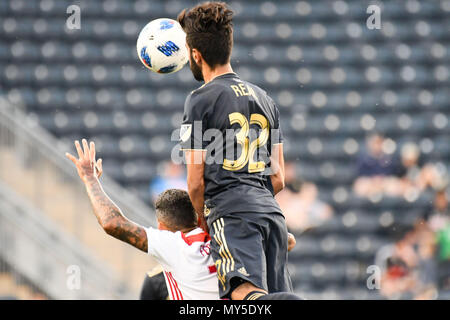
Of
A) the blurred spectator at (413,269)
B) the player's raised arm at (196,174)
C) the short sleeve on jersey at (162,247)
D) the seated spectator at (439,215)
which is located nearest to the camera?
the short sleeve on jersey at (162,247)

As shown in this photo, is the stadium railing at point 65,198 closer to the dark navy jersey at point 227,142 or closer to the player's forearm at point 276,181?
the player's forearm at point 276,181

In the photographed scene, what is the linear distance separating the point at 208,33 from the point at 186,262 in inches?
43.2

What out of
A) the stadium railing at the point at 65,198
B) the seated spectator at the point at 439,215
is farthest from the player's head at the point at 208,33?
the seated spectator at the point at 439,215

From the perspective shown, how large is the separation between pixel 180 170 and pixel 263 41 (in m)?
3.48

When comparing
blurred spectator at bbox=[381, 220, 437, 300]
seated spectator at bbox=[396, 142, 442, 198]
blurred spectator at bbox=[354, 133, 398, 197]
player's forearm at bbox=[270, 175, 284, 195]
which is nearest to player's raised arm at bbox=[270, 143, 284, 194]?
player's forearm at bbox=[270, 175, 284, 195]

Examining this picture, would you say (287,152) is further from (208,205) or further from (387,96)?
(208,205)

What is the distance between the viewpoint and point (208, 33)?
3871 millimetres

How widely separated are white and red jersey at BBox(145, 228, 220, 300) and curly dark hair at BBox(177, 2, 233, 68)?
869 millimetres

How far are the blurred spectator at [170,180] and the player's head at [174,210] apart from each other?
218 inches

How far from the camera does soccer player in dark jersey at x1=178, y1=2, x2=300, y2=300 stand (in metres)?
3.73

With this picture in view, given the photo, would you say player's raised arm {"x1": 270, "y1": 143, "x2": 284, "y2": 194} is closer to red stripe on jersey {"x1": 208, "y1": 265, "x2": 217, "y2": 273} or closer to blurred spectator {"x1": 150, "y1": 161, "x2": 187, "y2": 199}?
red stripe on jersey {"x1": 208, "y1": 265, "x2": 217, "y2": 273}

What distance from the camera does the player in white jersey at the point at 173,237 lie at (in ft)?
12.2

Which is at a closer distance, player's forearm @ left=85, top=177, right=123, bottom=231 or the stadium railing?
player's forearm @ left=85, top=177, right=123, bottom=231

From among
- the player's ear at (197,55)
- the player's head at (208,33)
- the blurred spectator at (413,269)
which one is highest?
the player's head at (208,33)
